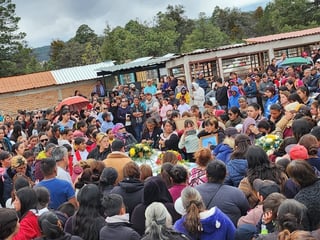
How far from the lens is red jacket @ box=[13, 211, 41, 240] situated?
4289 mm

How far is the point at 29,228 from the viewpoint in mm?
4352

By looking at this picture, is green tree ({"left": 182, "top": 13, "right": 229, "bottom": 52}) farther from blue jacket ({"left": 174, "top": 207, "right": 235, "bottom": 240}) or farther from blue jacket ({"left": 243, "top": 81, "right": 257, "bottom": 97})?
blue jacket ({"left": 174, "top": 207, "right": 235, "bottom": 240})

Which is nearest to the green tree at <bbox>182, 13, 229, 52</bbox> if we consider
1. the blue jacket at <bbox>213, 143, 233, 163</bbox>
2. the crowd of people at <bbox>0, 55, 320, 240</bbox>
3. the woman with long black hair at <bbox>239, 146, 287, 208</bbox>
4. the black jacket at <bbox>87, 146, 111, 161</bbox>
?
the crowd of people at <bbox>0, 55, 320, 240</bbox>

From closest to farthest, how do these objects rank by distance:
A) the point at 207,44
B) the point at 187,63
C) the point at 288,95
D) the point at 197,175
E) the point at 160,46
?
the point at 197,175 < the point at 288,95 < the point at 187,63 < the point at 160,46 < the point at 207,44

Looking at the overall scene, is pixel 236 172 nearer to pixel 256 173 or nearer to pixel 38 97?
pixel 256 173

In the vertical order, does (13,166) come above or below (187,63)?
below

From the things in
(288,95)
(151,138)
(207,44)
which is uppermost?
(207,44)

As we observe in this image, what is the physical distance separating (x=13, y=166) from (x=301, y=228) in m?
4.50

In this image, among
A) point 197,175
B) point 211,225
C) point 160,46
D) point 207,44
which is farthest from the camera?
point 207,44

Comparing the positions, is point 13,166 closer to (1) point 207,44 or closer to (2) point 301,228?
(2) point 301,228

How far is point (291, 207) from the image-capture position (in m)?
3.40

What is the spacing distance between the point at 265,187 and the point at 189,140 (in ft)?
14.7

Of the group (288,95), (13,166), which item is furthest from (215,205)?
(288,95)

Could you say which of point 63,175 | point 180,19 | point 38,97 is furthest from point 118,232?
point 180,19
